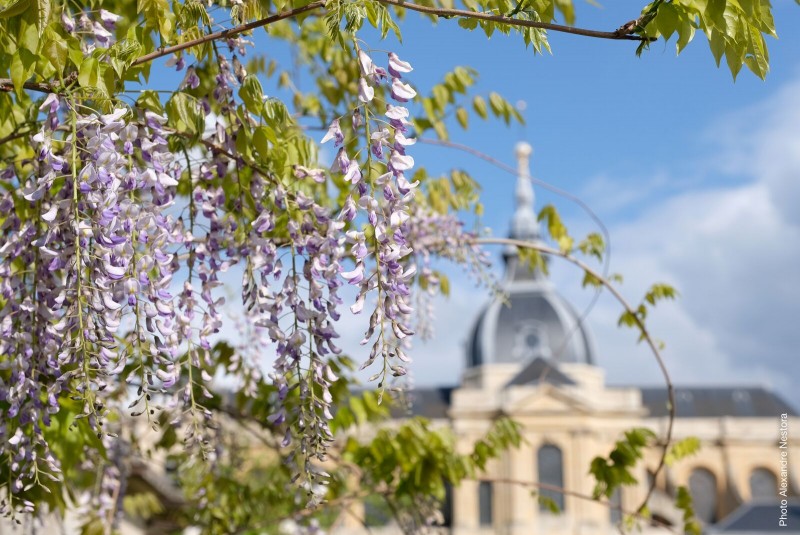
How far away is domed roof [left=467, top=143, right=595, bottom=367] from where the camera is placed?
62.4 m

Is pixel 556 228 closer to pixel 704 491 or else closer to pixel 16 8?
pixel 16 8

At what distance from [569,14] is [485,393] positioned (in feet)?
174

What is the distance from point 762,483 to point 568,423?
580 inches

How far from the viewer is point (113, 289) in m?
2.68

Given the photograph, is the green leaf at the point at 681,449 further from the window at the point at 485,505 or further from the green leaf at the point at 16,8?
the window at the point at 485,505

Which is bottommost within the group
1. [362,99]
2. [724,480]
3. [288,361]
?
[724,480]

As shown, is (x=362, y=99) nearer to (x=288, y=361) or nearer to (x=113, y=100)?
(x=113, y=100)

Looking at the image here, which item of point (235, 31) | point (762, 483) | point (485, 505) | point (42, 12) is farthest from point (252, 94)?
point (762, 483)

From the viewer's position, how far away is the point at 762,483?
197 ft

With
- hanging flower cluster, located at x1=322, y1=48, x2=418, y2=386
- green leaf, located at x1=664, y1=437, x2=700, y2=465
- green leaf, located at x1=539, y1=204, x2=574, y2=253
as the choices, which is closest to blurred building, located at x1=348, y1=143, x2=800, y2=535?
green leaf, located at x1=664, y1=437, x2=700, y2=465

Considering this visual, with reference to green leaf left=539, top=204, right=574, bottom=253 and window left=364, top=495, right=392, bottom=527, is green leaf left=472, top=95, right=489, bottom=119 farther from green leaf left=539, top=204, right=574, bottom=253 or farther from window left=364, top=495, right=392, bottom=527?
window left=364, top=495, right=392, bottom=527

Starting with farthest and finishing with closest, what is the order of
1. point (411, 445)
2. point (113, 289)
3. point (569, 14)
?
point (411, 445) < point (569, 14) < point (113, 289)

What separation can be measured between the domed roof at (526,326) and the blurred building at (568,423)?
2.8 inches

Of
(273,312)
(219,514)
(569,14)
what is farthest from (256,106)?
(219,514)
